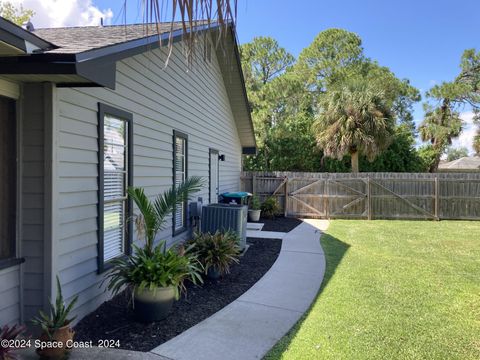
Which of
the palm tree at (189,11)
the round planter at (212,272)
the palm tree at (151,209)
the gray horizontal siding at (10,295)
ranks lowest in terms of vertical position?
the round planter at (212,272)

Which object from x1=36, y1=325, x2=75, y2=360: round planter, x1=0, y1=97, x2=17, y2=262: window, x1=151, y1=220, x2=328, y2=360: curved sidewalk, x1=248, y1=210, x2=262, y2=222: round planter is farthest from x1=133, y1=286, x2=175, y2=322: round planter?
x1=248, y1=210, x2=262, y2=222: round planter

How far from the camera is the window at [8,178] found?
3.44 meters

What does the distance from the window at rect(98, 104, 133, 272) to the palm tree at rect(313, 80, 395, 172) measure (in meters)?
12.2

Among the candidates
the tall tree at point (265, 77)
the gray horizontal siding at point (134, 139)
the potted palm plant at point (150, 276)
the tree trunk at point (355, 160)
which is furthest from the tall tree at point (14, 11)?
the potted palm plant at point (150, 276)

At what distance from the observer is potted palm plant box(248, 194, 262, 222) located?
44.0 ft

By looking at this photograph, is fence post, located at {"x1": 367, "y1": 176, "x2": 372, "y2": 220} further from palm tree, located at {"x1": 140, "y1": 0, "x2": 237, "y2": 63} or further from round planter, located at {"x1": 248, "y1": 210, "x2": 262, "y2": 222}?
palm tree, located at {"x1": 140, "y1": 0, "x2": 237, "y2": 63}

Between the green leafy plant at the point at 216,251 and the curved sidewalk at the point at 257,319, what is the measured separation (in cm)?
65

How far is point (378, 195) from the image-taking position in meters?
14.5

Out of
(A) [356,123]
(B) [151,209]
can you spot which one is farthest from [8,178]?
(A) [356,123]

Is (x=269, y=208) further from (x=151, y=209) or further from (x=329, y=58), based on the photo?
(x=329, y=58)

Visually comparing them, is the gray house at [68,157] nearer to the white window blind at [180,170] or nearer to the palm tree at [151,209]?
the palm tree at [151,209]

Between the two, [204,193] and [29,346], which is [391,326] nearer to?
[29,346]

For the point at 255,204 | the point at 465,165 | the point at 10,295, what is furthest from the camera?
the point at 465,165

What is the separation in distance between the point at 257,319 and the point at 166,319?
111 cm
